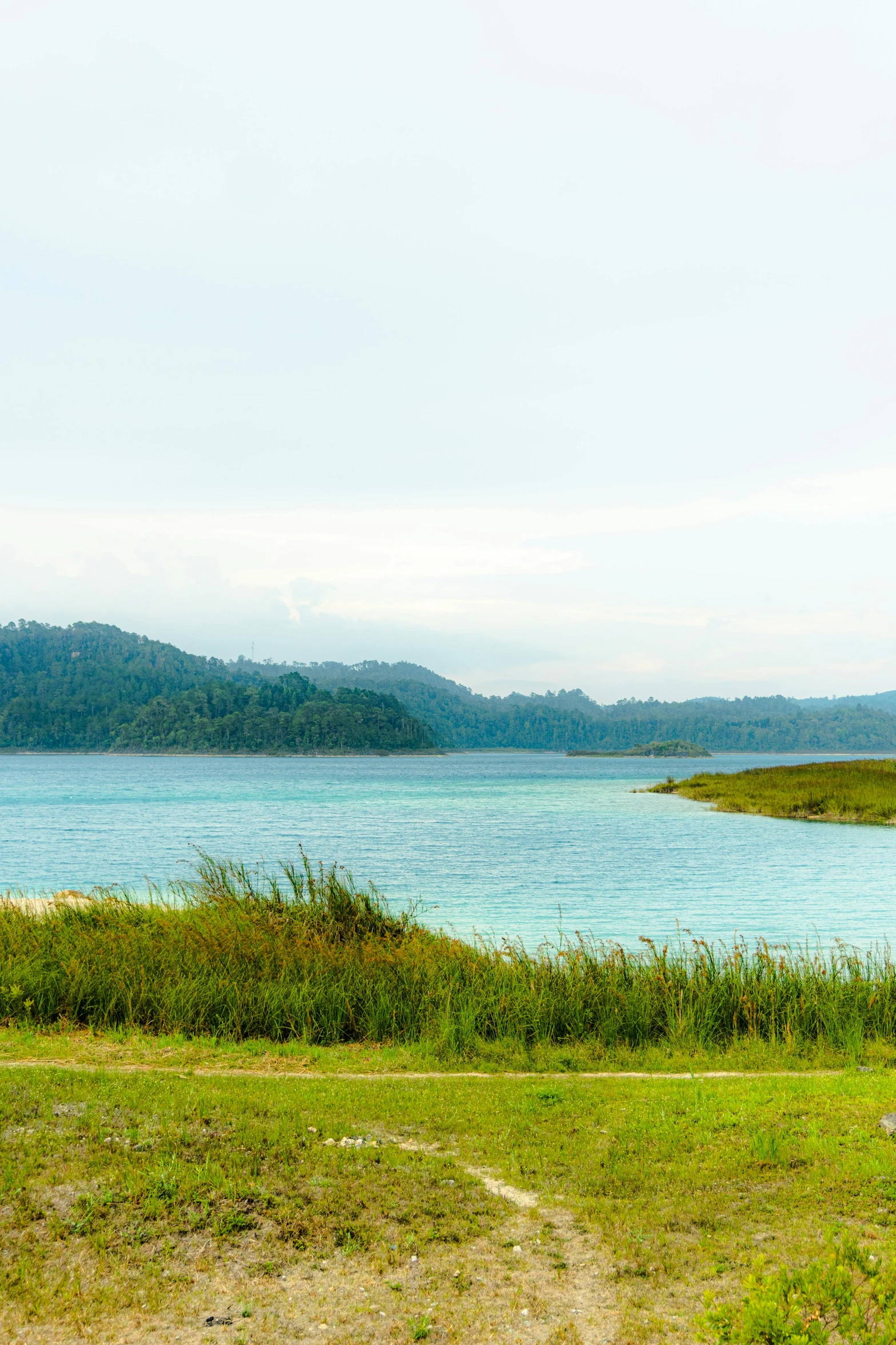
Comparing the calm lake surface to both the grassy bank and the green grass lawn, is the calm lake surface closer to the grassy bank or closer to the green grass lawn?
the grassy bank

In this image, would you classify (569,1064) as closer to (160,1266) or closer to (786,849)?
(160,1266)

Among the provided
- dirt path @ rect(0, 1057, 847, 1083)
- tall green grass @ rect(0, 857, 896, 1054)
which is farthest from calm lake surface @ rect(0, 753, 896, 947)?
dirt path @ rect(0, 1057, 847, 1083)

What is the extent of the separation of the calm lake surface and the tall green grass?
10.2 metres

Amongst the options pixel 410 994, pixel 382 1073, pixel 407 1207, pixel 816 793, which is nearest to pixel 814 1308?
pixel 407 1207

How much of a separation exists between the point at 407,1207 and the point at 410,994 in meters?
6.84

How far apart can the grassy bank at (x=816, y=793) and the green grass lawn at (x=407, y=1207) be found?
54404 millimetres

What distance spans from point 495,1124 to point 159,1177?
331 centimetres

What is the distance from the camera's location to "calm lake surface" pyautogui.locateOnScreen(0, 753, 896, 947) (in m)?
28.3

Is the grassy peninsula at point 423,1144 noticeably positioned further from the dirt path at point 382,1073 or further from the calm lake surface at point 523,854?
the calm lake surface at point 523,854

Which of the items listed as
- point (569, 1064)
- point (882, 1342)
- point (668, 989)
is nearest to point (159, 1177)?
point (882, 1342)

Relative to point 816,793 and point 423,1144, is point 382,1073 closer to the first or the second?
point 423,1144

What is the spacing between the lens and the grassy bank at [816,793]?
58.8 m

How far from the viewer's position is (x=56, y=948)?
47.6 ft

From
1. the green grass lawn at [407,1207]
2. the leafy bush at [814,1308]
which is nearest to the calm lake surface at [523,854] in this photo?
the green grass lawn at [407,1207]
